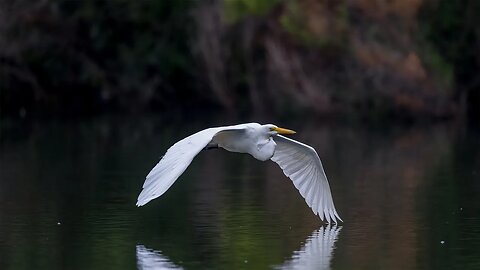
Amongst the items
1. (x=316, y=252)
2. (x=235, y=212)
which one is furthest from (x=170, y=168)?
(x=235, y=212)

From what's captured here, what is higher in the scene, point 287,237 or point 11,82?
point 11,82

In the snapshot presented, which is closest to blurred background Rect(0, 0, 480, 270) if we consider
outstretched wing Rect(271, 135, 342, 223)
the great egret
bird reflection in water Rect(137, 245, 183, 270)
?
bird reflection in water Rect(137, 245, 183, 270)

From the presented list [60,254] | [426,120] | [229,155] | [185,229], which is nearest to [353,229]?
[185,229]

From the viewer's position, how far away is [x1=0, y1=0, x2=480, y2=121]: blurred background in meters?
32.3

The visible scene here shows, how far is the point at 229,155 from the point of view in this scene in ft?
80.2

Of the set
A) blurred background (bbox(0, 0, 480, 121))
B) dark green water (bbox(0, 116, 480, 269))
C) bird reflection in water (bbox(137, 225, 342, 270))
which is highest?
blurred background (bbox(0, 0, 480, 121))

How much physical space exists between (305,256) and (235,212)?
326cm

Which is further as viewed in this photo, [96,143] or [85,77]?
[85,77]

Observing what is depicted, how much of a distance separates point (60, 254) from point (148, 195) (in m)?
1.93

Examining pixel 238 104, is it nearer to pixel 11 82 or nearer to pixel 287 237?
pixel 11 82

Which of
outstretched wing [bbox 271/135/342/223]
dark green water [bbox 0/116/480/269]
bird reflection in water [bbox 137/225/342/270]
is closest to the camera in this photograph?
bird reflection in water [bbox 137/225/342/270]

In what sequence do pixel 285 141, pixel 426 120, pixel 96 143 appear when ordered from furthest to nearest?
pixel 426 120
pixel 96 143
pixel 285 141

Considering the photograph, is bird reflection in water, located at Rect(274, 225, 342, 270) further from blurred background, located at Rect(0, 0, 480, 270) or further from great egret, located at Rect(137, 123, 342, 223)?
great egret, located at Rect(137, 123, 342, 223)

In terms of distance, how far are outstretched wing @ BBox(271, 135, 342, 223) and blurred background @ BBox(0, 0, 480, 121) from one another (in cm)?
1861
